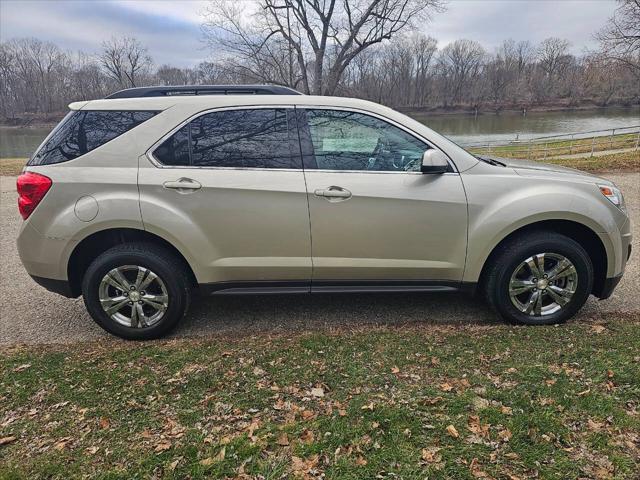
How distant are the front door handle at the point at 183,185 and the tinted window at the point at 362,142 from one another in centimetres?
90

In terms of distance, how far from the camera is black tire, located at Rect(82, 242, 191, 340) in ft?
10.4

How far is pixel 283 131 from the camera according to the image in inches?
126

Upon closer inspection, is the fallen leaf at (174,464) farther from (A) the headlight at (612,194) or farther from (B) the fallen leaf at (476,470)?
(A) the headlight at (612,194)

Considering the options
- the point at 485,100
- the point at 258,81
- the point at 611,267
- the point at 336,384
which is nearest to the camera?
the point at 336,384

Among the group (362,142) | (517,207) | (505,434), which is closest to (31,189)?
(362,142)

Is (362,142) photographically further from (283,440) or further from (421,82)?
(421,82)

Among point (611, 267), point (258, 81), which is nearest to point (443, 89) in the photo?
point (258, 81)

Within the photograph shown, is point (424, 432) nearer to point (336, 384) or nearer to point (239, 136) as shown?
point (336, 384)

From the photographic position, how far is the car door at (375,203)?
10.2 feet

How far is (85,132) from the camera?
3.17 meters

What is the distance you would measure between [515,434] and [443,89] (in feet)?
296

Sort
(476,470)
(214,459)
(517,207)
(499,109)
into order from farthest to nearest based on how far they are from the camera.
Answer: (499,109), (517,207), (214,459), (476,470)

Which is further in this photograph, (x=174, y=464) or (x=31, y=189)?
(x=31, y=189)

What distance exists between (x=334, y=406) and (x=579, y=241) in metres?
2.41
